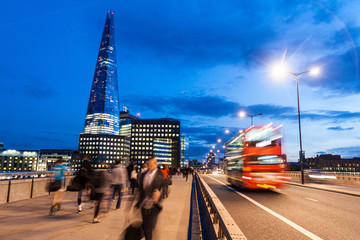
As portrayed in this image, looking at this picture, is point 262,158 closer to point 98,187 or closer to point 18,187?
point 98,187

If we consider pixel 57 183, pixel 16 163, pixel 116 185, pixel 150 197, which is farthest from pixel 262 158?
pixel 16 163

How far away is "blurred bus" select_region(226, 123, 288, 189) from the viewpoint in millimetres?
16250

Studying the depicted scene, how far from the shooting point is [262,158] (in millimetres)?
16312

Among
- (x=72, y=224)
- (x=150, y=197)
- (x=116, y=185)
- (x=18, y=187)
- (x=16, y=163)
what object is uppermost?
(x=150, y=197)

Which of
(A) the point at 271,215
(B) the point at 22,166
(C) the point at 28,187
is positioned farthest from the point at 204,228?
(B) the point at 22,166

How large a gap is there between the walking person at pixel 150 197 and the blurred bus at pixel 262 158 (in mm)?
12319

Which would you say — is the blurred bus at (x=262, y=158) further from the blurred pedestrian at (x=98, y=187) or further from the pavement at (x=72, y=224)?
the blurred pedestrian at (x=98, y=187)

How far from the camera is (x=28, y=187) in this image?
13070 millimetres

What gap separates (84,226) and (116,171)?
9.16 feet

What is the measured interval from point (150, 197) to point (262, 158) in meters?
12.8

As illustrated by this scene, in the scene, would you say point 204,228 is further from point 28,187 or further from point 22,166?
point 22,166

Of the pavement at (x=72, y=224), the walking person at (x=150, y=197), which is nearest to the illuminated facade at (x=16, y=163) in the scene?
the pavement at (x=72, y=224)

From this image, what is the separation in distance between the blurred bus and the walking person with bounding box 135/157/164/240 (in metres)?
12.3

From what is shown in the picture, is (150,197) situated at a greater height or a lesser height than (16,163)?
greater
